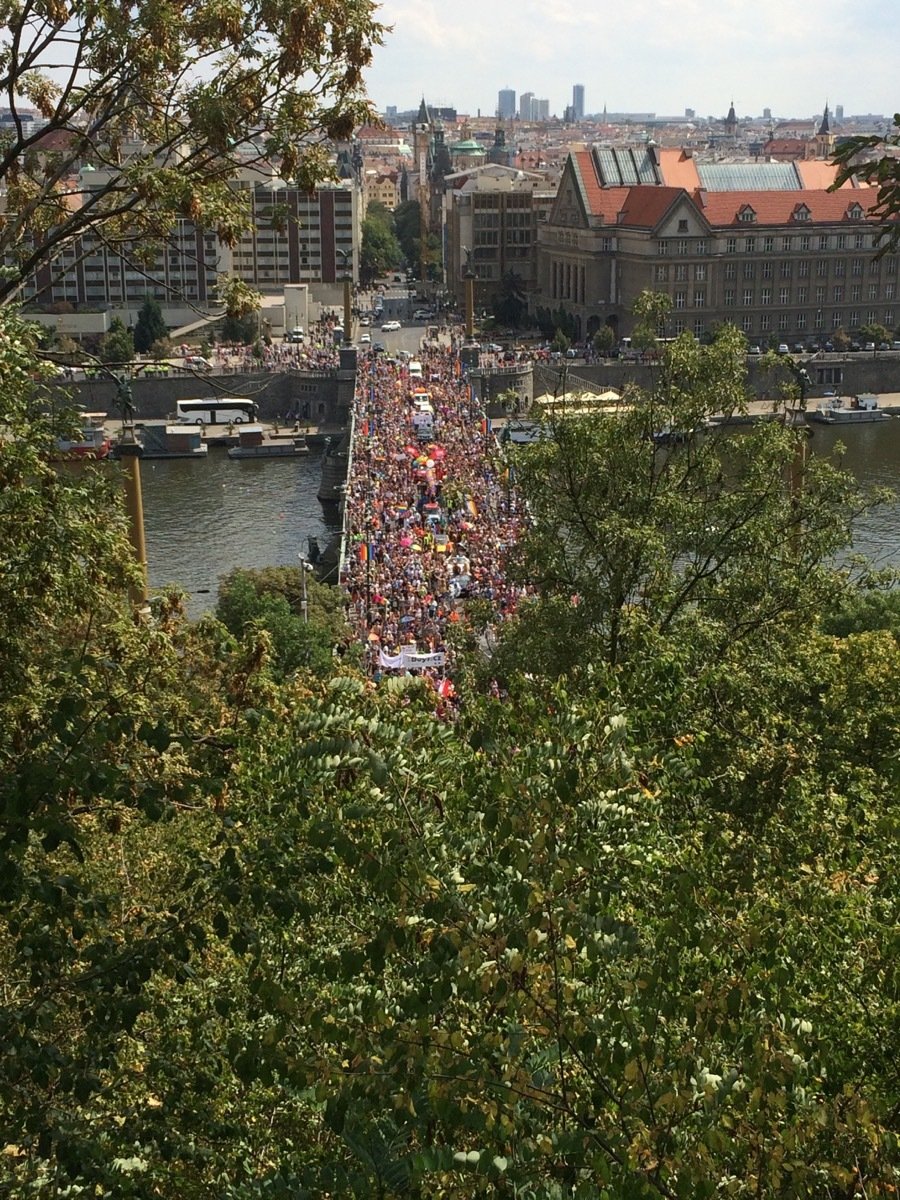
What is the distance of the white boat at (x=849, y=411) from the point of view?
155ft

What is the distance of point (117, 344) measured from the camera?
4956 centimetres

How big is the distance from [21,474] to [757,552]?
627 cm

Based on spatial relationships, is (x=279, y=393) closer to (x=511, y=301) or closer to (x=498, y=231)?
(x=511, y=301)

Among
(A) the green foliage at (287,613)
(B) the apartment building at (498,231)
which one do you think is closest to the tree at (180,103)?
(A) the green foliage at (287,613)

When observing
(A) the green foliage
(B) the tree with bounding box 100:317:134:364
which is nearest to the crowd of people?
(A) the green foliage

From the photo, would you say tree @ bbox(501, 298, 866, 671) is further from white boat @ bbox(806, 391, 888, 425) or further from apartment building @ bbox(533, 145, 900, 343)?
apartment building @ bbox(533, 145, 900, 343)

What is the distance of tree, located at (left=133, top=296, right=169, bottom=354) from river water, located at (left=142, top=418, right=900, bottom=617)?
395 inches

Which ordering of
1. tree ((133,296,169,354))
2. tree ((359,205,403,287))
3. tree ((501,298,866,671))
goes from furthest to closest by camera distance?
tree ((359,205,403,287)) → tree ((133,296,169,354)) → tree ((501,298,866,671))

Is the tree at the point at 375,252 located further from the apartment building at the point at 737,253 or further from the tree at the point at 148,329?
the tree at the point at 148,329

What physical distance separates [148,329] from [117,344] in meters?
5.25

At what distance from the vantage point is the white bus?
4738 cm

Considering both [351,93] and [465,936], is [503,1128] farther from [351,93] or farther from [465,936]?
[351,93]

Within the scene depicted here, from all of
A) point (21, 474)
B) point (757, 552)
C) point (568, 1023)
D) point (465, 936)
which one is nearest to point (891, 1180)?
point (568, 1023)

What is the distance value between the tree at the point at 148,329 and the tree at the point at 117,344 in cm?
82
